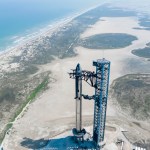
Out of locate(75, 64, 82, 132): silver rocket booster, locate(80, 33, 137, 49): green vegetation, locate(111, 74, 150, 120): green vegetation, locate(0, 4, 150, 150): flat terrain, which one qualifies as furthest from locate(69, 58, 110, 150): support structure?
locate(80, 33, 137, 49): green vegetation

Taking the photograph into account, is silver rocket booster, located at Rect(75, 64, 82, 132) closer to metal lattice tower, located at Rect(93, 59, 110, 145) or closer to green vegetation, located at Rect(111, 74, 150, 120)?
metal lattice tower, located at Rect(93, 59, 110, 145)

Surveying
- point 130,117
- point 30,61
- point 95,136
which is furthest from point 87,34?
point 95,136

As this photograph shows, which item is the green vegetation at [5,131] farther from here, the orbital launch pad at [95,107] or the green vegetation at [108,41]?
the green vegetation at [108,41]

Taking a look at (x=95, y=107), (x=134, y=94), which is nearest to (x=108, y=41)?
(x=134, y=94)

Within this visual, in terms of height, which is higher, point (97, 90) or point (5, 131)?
point (97, 90)

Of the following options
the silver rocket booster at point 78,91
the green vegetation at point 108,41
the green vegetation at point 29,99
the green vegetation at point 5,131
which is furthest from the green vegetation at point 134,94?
the green vegetation at point 108,41

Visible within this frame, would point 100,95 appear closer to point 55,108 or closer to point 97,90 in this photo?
point 97,90
